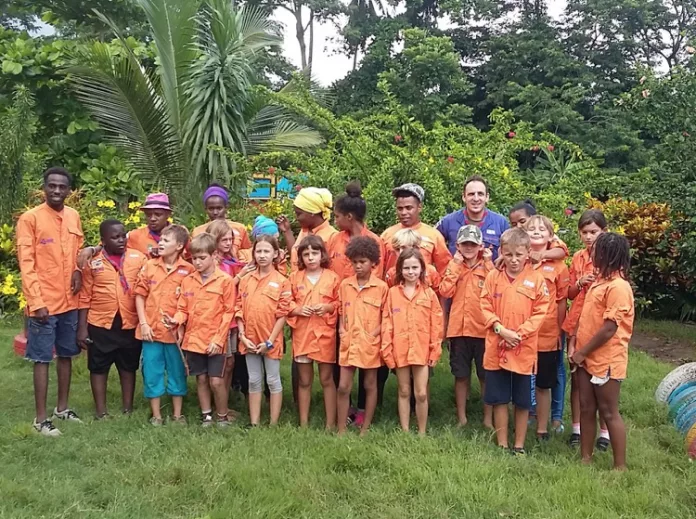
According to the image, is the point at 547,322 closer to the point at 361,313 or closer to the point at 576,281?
the point at 576,281

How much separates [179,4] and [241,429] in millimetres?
6331

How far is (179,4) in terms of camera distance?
8664 mm

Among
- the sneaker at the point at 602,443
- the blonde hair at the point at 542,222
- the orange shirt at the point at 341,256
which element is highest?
the blonde hair at the point at 542,222

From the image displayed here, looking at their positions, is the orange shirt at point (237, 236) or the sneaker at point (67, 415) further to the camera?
the orange shirt at point (237, 236)

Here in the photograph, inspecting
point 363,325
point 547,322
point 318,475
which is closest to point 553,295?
point 547,322

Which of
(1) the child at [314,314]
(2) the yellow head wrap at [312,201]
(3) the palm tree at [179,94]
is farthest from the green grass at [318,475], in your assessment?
(3) the palm tree at [179,94]

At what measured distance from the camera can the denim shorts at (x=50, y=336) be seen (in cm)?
450

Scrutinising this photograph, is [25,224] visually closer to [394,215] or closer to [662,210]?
[394,215]

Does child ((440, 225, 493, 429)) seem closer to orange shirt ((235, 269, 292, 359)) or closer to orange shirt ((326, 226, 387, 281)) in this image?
orange shirt ((326, 226, 387, 281))

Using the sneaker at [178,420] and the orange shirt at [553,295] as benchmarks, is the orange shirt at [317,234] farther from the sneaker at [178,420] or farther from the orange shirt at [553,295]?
the orange shirt at [553,295]

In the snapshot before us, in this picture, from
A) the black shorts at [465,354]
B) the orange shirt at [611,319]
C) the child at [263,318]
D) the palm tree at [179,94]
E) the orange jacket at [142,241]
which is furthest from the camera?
the palm tree at [179,94]

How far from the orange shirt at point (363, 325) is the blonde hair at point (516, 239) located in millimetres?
871

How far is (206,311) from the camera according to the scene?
15.1 feet

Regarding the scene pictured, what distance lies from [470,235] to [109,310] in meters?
2.66
